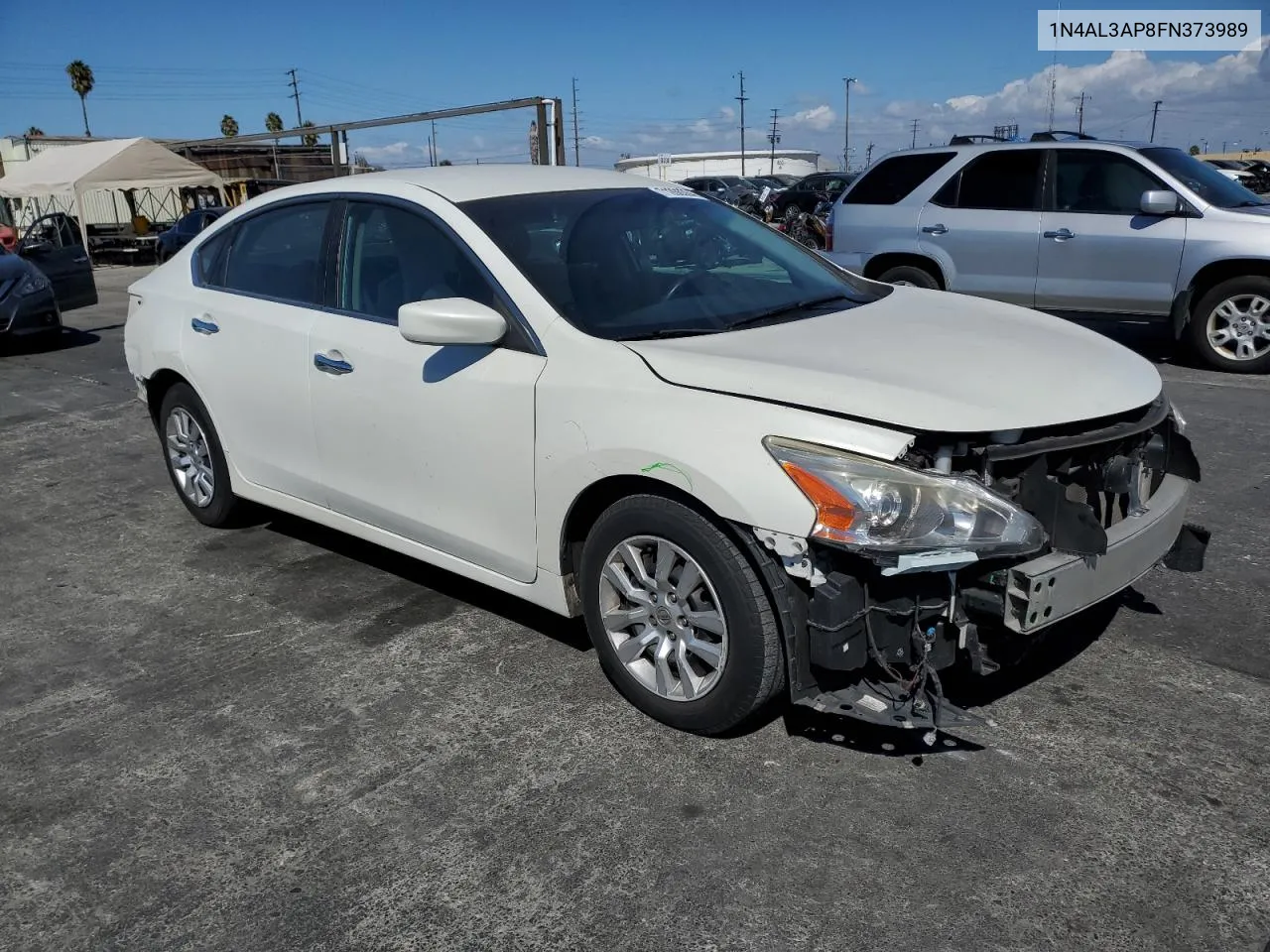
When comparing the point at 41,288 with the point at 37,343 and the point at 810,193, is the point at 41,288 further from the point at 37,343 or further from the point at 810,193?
the point at 810,193

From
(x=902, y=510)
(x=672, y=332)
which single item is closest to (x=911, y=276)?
(x=672, y=332)

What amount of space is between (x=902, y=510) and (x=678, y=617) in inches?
30.6

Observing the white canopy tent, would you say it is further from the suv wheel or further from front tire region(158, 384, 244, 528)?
the suv wheel

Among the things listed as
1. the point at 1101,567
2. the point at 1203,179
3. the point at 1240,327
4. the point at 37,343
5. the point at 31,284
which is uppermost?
the point at 1203,179

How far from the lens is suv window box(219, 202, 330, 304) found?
4406mm

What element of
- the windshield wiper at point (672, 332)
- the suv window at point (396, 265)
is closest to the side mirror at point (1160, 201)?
the windshield wiper at point (672, 332)

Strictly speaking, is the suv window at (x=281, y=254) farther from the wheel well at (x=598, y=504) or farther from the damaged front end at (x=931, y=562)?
the damaged front end at (x=931, y=562)

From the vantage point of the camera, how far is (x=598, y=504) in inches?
134

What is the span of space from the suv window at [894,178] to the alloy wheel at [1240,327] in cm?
266

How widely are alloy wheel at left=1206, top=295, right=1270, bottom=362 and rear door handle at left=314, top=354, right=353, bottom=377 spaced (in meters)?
7.28

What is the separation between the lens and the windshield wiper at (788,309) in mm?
3645

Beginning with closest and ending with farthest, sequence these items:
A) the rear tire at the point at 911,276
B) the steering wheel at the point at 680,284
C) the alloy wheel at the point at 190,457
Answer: the steering wheel at the point at 680,284 < the alloy wheel at the point at 190,457 < the rear tire at the point at 911,276

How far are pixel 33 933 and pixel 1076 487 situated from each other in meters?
3.03

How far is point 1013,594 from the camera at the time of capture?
2842 mm
